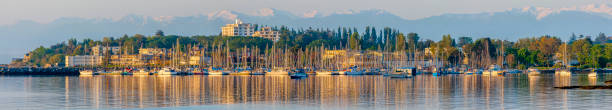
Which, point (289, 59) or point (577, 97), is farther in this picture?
point (289, 59)

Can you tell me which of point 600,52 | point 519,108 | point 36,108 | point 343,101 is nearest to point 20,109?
point 36,108

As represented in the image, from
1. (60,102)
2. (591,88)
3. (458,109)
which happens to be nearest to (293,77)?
(591,88)

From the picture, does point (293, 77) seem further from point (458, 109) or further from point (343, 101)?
point (458, 109)

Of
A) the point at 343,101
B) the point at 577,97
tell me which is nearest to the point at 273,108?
the point at 343,101

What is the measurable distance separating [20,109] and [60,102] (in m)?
5.79

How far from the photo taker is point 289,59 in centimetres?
19150

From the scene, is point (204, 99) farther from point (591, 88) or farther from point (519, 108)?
point (591, 88)

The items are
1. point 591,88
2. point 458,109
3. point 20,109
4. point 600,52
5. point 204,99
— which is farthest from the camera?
point 600,52

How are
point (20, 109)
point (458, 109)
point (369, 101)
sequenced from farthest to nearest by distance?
point (369, 101), point (20, 109), point (458, 109)

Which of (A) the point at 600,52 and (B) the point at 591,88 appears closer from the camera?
(B) the point at 591,88

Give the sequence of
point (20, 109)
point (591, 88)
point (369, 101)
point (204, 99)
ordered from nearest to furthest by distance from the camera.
A: point (20, 109), point (369, 101), point (204, 99), point (591, 88)

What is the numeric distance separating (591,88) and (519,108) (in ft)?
74.0

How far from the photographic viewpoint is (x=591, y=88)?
5881 centimetres

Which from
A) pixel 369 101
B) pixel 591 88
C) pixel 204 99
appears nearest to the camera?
pixel 369 101
